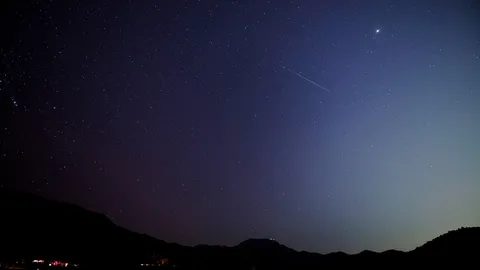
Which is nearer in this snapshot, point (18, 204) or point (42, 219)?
point (42, 219)

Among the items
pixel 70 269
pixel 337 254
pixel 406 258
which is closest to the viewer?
pixel 70 269

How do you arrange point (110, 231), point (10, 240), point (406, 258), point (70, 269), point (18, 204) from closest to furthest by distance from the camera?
1. point (70, 269)
2. point (10, 240)
3. point (406, 258)
4. point (18, 204)
5. point (110, 231)

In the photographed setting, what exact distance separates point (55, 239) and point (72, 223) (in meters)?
29.6

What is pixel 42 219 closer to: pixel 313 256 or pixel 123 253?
pixel 123 253

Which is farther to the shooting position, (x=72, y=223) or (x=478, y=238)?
(x=72, y=223)

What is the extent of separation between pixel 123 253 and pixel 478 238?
96.1 meters

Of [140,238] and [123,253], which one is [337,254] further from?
[123,253]

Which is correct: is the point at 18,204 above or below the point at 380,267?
above

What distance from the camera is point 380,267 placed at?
9844cm

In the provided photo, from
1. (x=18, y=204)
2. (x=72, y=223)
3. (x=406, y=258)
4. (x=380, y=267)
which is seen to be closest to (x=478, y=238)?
(x=406, y=258)

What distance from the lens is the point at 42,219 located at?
99.8 metres

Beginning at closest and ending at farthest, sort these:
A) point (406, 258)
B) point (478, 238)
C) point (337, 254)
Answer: point (478, 238) < point (406, 258) < point (337, 254)

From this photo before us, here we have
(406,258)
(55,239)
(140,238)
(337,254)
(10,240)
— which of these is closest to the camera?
(10,240)

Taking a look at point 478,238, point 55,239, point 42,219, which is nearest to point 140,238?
point 42,219
